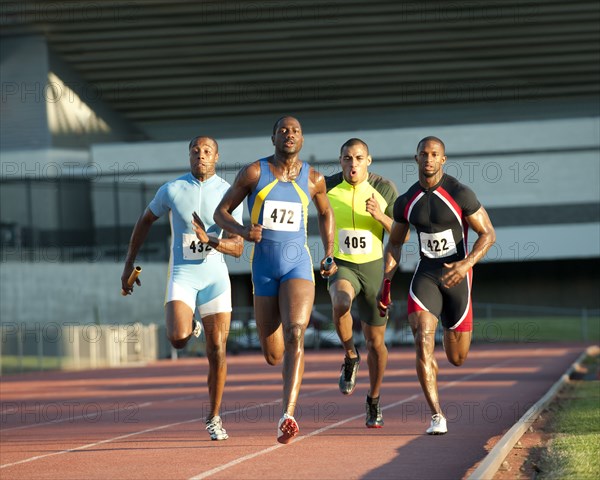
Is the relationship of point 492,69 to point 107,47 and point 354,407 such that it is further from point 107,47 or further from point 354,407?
Answer: point 354,407

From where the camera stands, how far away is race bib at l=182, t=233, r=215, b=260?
1014 centimetres

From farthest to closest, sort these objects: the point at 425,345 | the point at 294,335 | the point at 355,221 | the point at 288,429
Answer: the point at 355,221
the point at 425,345
the point at 294,335
the point at 288,429

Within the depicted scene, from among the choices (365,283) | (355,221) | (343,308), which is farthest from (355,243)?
(343,308)

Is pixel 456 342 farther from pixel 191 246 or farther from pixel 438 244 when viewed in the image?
pixel 191 246

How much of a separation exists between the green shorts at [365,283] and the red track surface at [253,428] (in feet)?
3.41

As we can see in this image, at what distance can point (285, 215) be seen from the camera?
911 cm

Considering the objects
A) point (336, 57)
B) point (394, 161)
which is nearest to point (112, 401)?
point (336, 57)

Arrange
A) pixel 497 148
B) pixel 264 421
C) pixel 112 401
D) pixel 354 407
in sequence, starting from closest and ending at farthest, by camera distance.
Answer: pixel 264 421
pixel 354 407
pixel 112 401
pixel 497 148

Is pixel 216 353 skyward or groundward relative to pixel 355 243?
groundward

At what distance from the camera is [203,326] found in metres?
10.2

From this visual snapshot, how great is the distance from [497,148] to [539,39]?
571 cm

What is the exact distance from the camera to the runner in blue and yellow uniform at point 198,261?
1009 cm

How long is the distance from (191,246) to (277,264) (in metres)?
1.25

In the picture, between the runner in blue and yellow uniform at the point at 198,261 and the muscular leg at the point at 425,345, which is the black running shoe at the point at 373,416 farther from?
the runner in blue and yellow uniform at the point at 198,261
